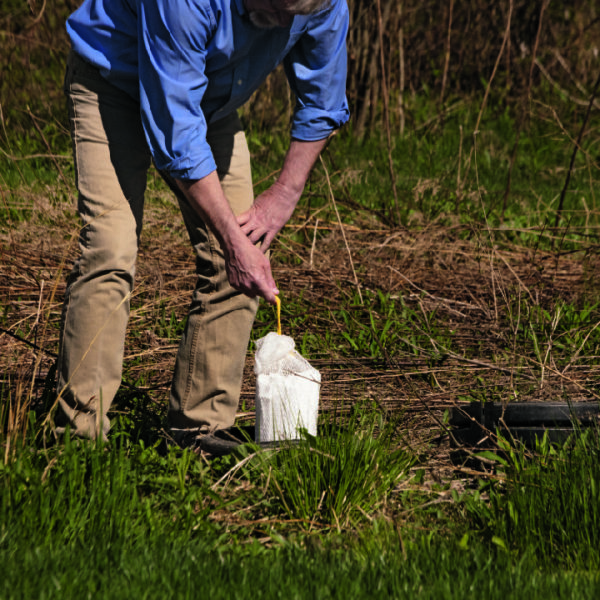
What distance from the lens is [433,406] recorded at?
370cm

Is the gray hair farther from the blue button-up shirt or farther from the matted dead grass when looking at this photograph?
the matted dead grass

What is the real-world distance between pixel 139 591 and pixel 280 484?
2.57 feet

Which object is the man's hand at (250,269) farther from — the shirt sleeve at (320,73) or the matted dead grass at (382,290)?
the matted dead grass at (382,290)

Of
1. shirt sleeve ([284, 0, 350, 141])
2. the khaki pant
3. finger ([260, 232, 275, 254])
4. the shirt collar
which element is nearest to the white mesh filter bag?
finger ([260, 232, 275, 254])

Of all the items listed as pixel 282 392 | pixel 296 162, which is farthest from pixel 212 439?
pixel 296 162

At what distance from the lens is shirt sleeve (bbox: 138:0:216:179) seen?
8.73ft

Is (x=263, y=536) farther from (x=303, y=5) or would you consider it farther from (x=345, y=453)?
(x=303, y=5)

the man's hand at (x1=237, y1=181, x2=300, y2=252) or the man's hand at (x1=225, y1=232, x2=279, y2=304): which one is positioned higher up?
the man's hand at (x1=237, y1=181, x2=300, y2=252)

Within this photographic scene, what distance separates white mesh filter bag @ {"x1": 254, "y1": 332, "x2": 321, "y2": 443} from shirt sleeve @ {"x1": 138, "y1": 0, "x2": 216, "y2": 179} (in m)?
0.66

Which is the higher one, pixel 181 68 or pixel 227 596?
pixel 181 68

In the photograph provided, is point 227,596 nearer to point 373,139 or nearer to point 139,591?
point 139,591

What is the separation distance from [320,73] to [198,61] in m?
0.56

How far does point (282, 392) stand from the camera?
2947 mm

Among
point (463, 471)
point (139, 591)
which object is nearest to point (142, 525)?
point (139, 591)
